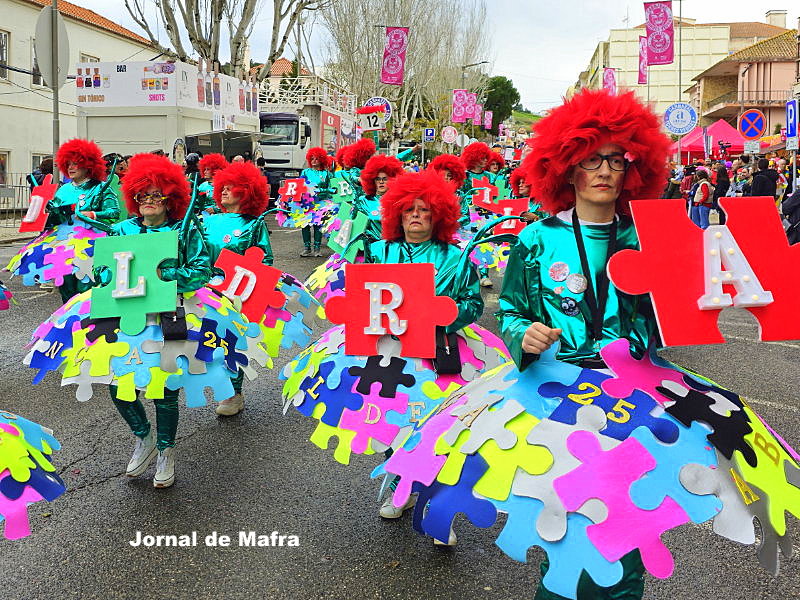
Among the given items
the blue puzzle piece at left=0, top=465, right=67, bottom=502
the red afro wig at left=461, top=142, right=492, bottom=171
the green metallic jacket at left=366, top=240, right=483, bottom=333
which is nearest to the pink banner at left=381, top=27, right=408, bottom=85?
the red afro wig at left=461, top=142, right=492, bottom=171

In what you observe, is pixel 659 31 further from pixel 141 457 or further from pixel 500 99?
pixel 500 99

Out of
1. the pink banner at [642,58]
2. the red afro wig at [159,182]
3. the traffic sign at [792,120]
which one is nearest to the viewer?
the red afro wig at [159,182]

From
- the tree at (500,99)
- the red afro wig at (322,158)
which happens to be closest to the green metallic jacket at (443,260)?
the red afro wig at (322,158)

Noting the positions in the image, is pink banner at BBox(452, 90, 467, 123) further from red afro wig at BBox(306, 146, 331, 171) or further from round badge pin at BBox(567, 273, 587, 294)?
round badge pin at BBox(567, 273, 587, 294)

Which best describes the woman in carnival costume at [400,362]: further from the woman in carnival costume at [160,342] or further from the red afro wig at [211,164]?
the red afro wig at [211,164]

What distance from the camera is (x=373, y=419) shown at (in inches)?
146

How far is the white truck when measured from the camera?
3094 centimetres

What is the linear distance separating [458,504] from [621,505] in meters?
0.43

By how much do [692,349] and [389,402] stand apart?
5.62 meters

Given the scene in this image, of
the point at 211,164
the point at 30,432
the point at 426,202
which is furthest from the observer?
the point at 211,164

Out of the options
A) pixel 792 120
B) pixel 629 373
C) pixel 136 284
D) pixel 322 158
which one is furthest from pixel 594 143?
pixel 792 120

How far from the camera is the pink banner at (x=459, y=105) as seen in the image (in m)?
41.4

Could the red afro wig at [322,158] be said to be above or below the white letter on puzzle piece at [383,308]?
above

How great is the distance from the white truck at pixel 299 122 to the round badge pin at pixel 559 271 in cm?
2516
